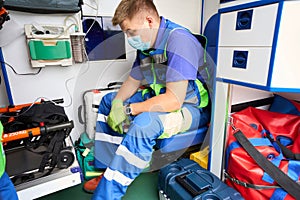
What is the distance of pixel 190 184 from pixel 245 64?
59 cm

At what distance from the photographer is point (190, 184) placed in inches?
36.8

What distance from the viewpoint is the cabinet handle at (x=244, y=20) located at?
31.6 inches

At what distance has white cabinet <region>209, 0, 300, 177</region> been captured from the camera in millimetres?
709

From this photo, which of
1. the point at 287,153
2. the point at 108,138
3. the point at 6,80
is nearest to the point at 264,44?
the point at 287,153

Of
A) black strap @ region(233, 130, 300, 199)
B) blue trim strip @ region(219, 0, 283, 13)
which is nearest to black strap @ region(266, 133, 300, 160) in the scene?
black strap @ region(233, 130, 300, 199)

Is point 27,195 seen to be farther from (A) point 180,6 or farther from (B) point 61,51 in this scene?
(A) point 180,6

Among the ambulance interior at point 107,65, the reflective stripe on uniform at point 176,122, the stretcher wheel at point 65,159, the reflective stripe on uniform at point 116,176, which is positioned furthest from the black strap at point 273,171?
the stretcher wheel at point 65,159

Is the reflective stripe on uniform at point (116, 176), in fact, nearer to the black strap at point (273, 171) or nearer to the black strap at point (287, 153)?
the black strap at point (273, 171)

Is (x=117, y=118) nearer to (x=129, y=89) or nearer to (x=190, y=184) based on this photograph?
(x=129, y=89)

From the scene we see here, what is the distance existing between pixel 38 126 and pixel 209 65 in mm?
952

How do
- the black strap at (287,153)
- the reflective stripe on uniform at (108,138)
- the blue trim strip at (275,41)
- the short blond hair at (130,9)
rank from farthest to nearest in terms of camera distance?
the reflective stripe on uniform at (108,138)
the short blond hair at (130,9)
the black strap at (287,153)
the blue trim strip at (275,41)

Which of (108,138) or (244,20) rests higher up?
(244,20)

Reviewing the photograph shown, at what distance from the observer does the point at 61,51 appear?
4.41 feet

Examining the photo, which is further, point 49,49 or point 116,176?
point 49,49
